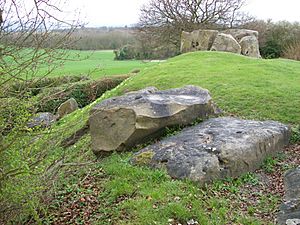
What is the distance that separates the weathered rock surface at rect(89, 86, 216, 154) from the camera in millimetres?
7524

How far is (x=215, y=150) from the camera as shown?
657 centimetres

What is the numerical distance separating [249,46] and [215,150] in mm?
17485

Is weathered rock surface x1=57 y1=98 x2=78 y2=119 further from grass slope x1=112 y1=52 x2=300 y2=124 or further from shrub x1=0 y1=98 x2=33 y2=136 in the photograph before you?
shrub x1=0 y1=98 x2=33 y2=136

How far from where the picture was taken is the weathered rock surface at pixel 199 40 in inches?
880

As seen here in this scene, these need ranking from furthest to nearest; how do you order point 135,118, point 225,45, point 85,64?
point 225,45 < point 85,64 < point 135,118

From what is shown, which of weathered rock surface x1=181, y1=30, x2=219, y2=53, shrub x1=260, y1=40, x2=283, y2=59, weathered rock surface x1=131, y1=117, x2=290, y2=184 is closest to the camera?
weathered rock surface x1=131, y1=117, x2=290, y2=184

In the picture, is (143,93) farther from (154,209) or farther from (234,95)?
(154,209)

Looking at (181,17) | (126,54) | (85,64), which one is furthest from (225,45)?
(126,54)

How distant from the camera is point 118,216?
5422 mm

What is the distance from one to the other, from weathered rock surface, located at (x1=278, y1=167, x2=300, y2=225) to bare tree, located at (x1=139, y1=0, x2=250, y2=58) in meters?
23.6

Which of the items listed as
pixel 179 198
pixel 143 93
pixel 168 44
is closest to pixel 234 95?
pixel 143 93

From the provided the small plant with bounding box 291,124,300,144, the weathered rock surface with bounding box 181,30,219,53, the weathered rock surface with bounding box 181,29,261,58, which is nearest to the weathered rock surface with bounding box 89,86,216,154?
the small plant with bounding box 291,124,300,144

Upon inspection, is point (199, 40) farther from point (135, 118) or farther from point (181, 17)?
point (135, 118)

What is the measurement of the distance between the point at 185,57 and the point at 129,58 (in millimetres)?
18281
